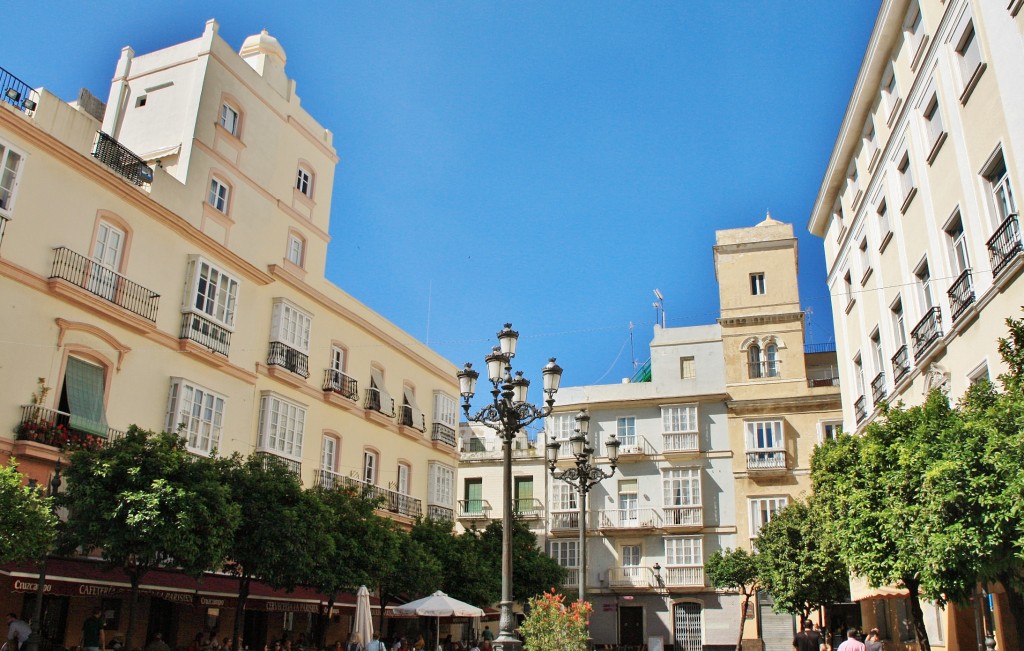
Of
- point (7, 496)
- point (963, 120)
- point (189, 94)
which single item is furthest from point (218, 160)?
point (963, 120)

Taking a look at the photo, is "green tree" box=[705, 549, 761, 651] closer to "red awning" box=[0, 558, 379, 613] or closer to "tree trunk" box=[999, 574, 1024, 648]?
"red awning" box=[0, 558, 379, 613]

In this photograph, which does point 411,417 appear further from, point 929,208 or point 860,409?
point 929,208

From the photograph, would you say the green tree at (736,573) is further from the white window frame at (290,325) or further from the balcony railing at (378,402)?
the white window frame at (290,325)

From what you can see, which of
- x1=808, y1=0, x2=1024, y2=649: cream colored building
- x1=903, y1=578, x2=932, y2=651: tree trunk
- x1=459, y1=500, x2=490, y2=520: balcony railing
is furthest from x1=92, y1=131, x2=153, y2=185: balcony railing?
x1=459, y1=500, x2=490, y2=520: balcony railing

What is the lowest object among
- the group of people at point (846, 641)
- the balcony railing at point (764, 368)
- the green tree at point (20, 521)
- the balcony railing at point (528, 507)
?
the group of people at point (846, 641)

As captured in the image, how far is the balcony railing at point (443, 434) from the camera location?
30.6 m

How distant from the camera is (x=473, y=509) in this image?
40.8m

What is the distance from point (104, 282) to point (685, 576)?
26476mm

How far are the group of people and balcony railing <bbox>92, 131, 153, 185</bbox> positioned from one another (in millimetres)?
17047

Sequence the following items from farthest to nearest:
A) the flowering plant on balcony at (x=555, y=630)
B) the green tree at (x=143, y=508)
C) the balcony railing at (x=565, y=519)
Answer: the balcony railing at (x=565, y=519) → the flowering plant on balcony at (x=555, y=630) → the green tree at (x=143, y=508)

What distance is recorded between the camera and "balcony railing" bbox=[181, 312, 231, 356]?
64.3ft

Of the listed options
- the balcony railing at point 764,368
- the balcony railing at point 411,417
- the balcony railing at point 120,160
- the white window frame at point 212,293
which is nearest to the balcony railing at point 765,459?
the balcony railing at point 764,368

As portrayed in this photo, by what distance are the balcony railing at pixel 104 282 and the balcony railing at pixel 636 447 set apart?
23743mm

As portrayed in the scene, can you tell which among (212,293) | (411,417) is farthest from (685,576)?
(212,293)
